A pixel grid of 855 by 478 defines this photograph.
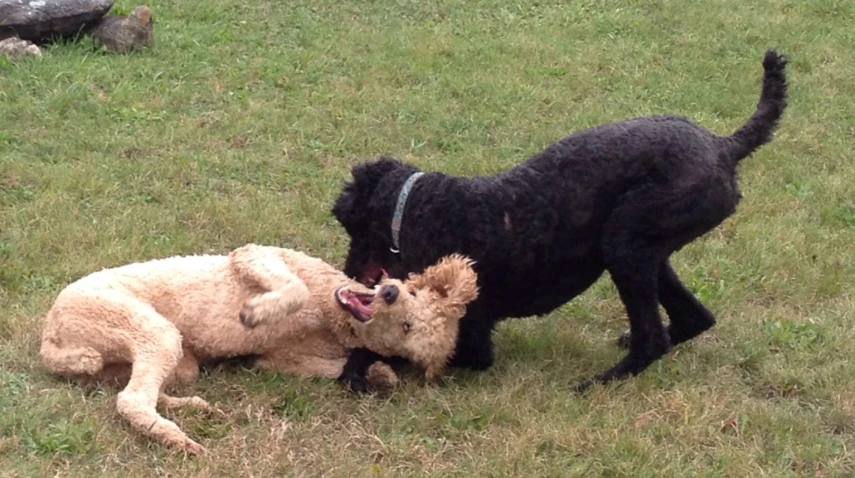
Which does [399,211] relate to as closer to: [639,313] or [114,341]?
[639,313]

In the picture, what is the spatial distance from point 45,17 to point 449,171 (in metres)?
3.72

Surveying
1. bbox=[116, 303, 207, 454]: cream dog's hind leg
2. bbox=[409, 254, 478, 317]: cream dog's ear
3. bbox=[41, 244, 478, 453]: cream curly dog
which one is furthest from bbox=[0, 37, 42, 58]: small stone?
bbox=[409, 254, 478, 317]: cream dog's ear

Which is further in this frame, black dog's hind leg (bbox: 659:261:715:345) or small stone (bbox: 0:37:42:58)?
small stone (bbox: 0:37:42:58)

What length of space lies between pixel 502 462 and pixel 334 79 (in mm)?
5530

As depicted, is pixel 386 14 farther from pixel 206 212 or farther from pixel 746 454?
pixel 746 454

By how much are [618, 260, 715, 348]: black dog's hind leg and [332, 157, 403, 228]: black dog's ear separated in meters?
1.33

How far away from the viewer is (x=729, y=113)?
8.33 meters

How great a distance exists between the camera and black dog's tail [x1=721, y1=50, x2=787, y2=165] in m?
4.62

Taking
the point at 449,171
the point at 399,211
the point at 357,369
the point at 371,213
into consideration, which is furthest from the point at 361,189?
the point at 449,171

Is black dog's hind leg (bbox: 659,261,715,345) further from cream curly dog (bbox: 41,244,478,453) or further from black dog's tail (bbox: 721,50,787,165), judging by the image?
cream curly dog (bbox: 41,244,478,453)

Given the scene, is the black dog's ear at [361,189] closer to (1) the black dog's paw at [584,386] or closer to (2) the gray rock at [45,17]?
(1) the black dog's paw at [584,386]

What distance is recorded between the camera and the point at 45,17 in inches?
330

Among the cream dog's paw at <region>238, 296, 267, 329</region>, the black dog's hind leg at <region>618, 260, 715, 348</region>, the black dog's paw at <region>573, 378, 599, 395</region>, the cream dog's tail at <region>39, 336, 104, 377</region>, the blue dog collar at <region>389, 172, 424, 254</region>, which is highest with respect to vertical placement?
the blue dog collar at <region>389, 172, 424, 254</region>

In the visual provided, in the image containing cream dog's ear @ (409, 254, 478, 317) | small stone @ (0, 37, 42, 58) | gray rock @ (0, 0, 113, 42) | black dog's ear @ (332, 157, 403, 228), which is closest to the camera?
cream dog's ear @ (409, 254, 478, 317)
